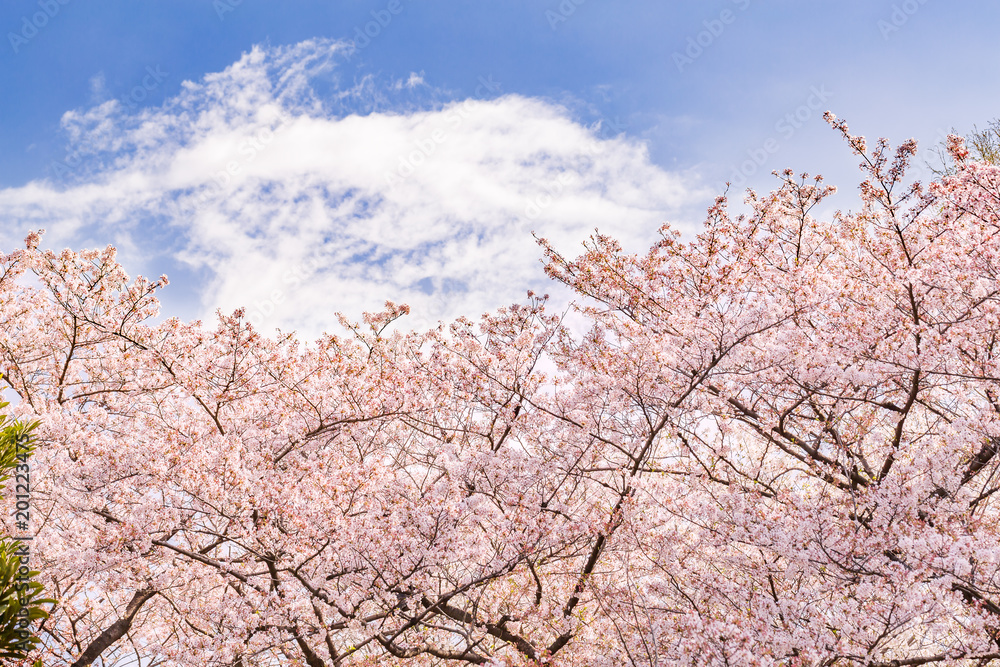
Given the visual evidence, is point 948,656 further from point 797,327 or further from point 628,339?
point 628,339

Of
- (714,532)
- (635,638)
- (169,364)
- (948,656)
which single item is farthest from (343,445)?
(948,656)

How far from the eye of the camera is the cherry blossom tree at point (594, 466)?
236 inches

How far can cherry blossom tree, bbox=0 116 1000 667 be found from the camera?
19.7 ft

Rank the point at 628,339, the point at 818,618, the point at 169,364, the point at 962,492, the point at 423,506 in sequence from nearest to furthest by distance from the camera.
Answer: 1. the point at 818,618
2. the point at 962,492
3. the point at 423,506
4. the point at 628,339
5. the point at 169,364

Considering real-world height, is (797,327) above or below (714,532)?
above

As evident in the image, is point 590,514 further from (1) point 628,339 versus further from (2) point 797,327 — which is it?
(2) point 797,327

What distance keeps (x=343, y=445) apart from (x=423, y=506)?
2908mm

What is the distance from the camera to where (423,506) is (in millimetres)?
7070

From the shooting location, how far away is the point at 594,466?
809 centimetres

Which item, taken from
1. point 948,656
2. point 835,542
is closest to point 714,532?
point 835,542

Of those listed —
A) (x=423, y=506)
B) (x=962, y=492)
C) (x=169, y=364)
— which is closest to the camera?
(x=962, y=492)

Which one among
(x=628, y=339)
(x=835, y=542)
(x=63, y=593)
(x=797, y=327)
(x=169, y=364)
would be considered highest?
(x=169, y=364)

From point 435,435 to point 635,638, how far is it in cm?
404

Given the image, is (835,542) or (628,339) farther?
(628,339)
